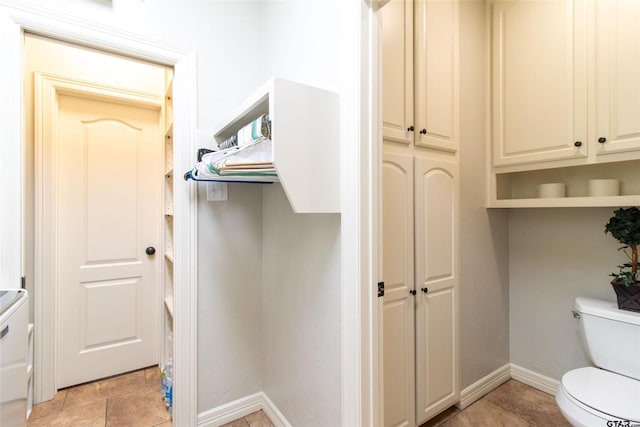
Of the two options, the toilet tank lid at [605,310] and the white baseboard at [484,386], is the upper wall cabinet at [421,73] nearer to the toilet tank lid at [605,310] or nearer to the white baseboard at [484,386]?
the toilet tank lid at [605,310]

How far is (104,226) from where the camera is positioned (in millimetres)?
2207

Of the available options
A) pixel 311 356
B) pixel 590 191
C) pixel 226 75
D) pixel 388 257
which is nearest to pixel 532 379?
pixel 590 191

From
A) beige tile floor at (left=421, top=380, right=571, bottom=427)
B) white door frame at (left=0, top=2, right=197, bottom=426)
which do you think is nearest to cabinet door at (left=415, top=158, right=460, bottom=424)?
beige tile floor at (left=421, top=380, right=571, bottom=427)

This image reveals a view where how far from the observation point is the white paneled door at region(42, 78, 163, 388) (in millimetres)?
2078

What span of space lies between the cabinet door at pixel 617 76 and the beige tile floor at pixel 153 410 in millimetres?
1586

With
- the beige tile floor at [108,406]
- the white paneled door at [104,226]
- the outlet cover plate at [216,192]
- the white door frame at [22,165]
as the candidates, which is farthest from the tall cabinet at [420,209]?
the white paneled door at [104,226]

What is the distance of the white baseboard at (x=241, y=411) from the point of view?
64.3 inches

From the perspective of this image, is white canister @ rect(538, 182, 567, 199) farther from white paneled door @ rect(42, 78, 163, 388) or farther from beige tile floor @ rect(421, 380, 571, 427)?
white paneled door @ rect(42, 78, 163, 388)

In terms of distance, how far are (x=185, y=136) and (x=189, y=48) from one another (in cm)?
47

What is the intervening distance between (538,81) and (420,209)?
116cm

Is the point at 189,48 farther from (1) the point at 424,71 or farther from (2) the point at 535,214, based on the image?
(2) the point at 535,214

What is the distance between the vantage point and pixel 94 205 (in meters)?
2.17

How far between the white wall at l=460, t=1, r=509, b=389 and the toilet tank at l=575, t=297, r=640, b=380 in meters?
0.49

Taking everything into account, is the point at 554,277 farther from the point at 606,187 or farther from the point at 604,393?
the point at 604,393
